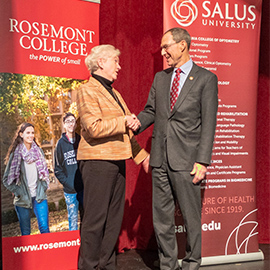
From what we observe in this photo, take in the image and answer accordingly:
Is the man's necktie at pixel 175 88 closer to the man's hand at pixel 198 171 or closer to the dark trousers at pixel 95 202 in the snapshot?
the man's hand at pixel 198 171

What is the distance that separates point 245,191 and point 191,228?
40.0 inches

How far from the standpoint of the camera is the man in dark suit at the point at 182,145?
2.79 meters

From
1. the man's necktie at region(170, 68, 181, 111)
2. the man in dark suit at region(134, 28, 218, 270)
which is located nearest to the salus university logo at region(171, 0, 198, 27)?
the man in dark suit at region(134, 28, 218, 270)

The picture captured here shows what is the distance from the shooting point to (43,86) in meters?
3.16

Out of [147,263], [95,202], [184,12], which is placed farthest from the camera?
[147,263]

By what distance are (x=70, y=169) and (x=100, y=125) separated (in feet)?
2.55

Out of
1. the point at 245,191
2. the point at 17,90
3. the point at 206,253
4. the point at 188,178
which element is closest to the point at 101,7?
the point at 17,90

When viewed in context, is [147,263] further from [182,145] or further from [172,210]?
[182,145]

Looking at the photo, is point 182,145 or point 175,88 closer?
point 182,145

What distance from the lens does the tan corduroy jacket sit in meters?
2.70

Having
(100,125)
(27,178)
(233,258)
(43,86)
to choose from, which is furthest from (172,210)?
(43,86)

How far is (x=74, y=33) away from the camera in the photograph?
331 cm

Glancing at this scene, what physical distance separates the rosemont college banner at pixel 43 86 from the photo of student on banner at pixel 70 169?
0.04 meters

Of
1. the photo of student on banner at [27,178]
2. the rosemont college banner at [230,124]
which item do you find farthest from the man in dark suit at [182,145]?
the photo of student on banner at [27,178]
